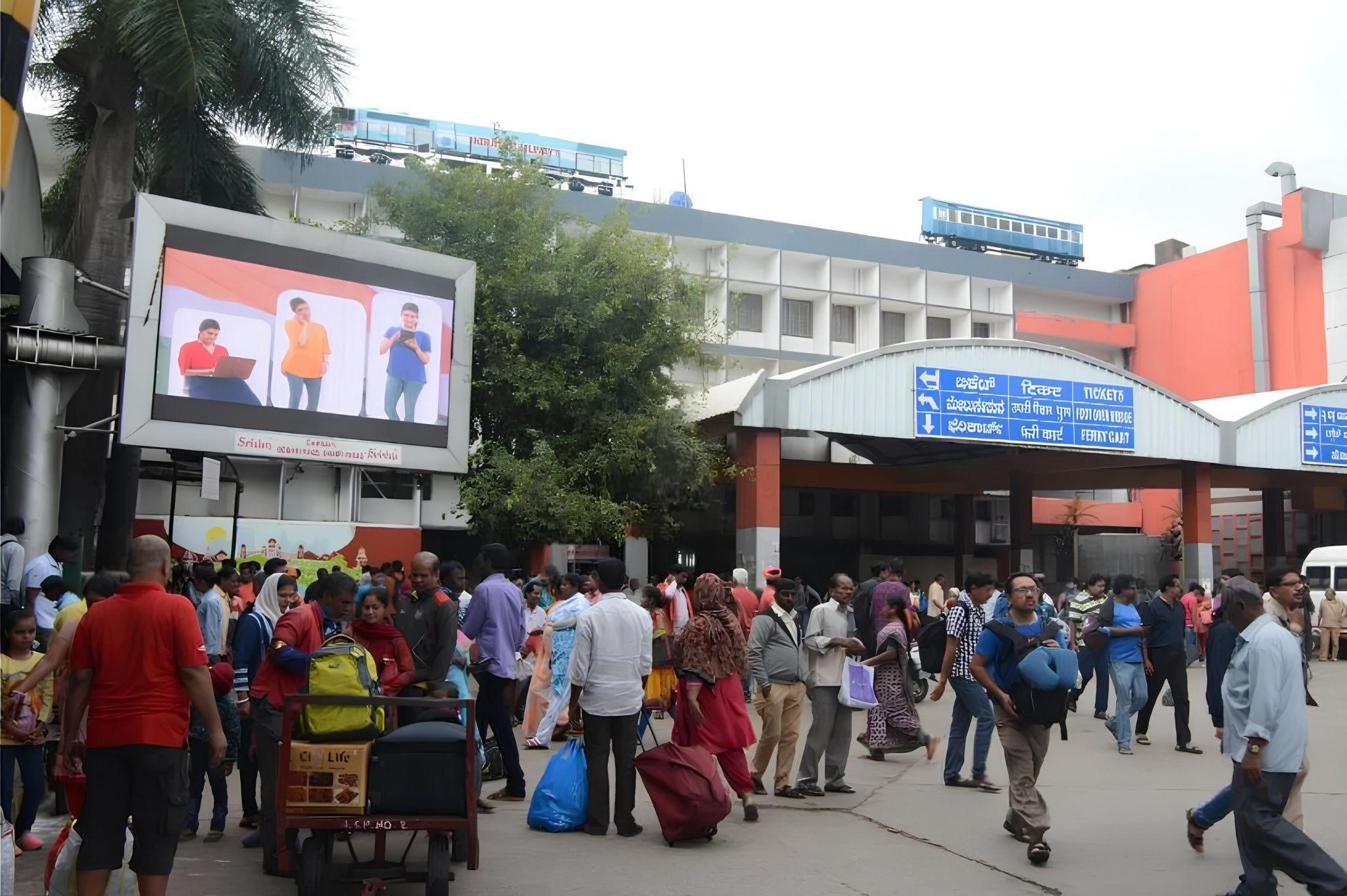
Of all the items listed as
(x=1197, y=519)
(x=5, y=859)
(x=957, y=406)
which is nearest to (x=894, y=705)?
(x=5, y=859)

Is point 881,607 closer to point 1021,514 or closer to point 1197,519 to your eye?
point 1197,519

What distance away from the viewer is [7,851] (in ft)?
15.8

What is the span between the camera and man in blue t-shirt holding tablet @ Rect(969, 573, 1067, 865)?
7215 millimetres

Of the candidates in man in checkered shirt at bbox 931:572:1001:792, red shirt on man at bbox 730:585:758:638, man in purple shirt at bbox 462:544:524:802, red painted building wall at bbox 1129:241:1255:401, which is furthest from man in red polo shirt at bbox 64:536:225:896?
red painted building wall at bbox 1129:241:1255:401

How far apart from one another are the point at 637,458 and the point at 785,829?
1349 cm

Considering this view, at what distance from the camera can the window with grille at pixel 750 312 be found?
43188mm

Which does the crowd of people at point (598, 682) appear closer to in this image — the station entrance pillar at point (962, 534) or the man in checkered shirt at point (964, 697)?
the man in checkered shirt at point (964, 697)

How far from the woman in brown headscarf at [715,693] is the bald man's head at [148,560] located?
3.72 m

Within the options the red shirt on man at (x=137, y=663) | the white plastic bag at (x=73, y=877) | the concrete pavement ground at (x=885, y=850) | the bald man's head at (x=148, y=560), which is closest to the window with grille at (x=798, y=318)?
the concrete pavement ground at (x=885, y=850)

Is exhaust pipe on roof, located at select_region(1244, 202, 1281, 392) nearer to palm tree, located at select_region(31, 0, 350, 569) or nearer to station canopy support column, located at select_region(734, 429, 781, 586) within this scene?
station canopy support column, located at select_region(734, 429, 781, 586)

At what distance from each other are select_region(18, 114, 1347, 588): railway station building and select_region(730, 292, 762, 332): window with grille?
0.22 ft

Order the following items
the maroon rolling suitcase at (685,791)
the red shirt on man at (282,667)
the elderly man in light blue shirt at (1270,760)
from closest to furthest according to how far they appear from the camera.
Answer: the elderly man in light blue shirt at (1270,760), the red shirt on man at (282,667), the maroon rolling suitcase at (685,791)

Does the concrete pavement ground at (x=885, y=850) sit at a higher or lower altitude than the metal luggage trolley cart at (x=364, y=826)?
lower

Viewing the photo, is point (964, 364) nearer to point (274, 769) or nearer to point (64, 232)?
point (64, 232)
